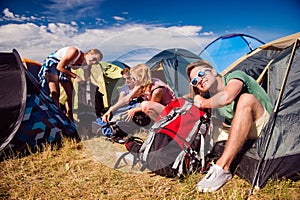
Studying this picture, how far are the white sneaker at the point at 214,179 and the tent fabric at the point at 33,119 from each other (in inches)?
67.7

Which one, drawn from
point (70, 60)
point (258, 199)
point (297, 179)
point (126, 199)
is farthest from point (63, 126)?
point (297, 179)

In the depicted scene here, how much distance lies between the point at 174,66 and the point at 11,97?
7.60ft

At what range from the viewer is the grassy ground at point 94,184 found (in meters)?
1.89

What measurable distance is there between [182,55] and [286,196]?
8.55 ft

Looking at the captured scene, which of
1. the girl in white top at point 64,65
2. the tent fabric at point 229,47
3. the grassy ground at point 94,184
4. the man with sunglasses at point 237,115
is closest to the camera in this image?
the grassy ground at point 94,184

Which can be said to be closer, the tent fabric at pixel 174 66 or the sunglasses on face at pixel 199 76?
the sunglasses on face at pixel 199 76

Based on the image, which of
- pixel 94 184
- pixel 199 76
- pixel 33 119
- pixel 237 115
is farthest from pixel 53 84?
pixel 237 115

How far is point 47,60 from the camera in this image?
Result: 3.70 metres

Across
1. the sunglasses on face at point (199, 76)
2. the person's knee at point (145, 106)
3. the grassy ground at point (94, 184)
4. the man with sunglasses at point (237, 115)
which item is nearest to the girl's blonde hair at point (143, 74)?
the person's knee at point (145, 106)

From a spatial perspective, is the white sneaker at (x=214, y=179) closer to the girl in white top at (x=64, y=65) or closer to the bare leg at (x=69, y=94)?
the girl in white top at (x=64, y=65)

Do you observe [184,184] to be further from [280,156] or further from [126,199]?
[280,156]

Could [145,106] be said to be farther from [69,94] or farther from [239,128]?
[69,94]

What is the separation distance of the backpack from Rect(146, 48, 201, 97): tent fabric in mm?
1683

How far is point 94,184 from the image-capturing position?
6.90 ft
